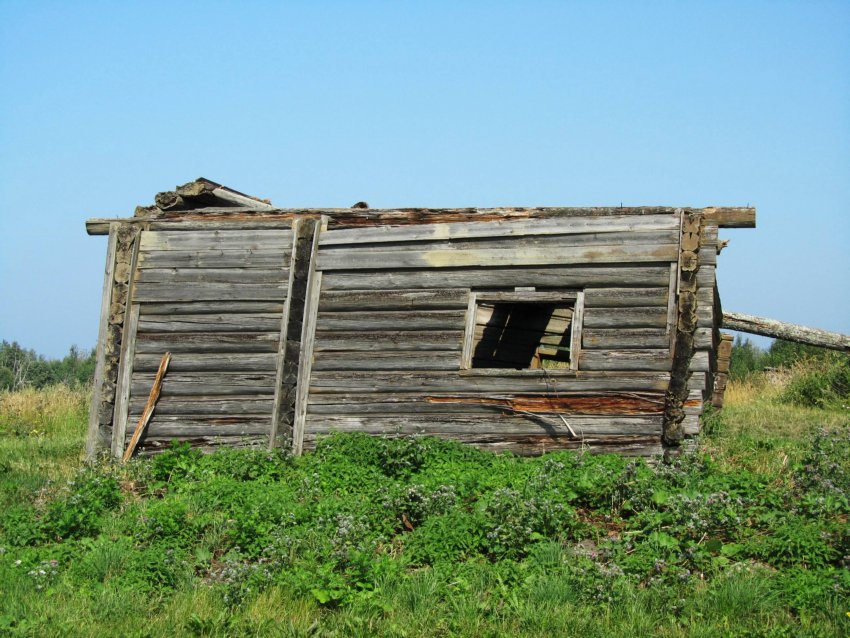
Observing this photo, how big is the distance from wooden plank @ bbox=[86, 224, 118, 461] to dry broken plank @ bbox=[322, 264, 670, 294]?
307 cm

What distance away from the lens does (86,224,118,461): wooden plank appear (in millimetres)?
12055

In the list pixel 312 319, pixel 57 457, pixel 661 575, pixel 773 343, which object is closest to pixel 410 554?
pixel 661 575

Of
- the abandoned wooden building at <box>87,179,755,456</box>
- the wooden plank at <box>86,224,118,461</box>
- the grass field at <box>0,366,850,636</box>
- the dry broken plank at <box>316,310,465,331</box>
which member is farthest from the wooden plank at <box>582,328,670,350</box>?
the wooden plank at <box>86,224,118,461</box>

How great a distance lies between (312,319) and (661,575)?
579 centimetres

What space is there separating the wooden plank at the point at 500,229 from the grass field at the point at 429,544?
2548 mm

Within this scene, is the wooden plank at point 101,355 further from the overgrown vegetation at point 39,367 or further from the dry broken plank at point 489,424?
the overgrown vegetation at point 39,367

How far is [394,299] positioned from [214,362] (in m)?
2.57

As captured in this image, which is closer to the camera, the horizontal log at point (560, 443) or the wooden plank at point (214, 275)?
the horizontal log at point (560, 443)

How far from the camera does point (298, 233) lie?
11.7 m

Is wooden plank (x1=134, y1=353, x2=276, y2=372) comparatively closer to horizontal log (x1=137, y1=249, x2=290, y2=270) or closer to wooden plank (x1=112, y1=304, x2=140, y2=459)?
wooden plank (x1=112, y1=304, x2=140, y2=459)

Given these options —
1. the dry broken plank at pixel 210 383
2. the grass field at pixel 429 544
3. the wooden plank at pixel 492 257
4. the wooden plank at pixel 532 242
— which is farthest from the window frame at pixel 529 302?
the dry broken plank at pixel 210 383

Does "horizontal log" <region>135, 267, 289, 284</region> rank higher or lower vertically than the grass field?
higher

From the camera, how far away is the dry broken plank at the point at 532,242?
34.8ft

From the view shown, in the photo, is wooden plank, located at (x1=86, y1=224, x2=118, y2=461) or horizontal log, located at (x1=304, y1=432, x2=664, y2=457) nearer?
horizontal log, located at (x1=304, y1=432, x2=664, y2=457)
